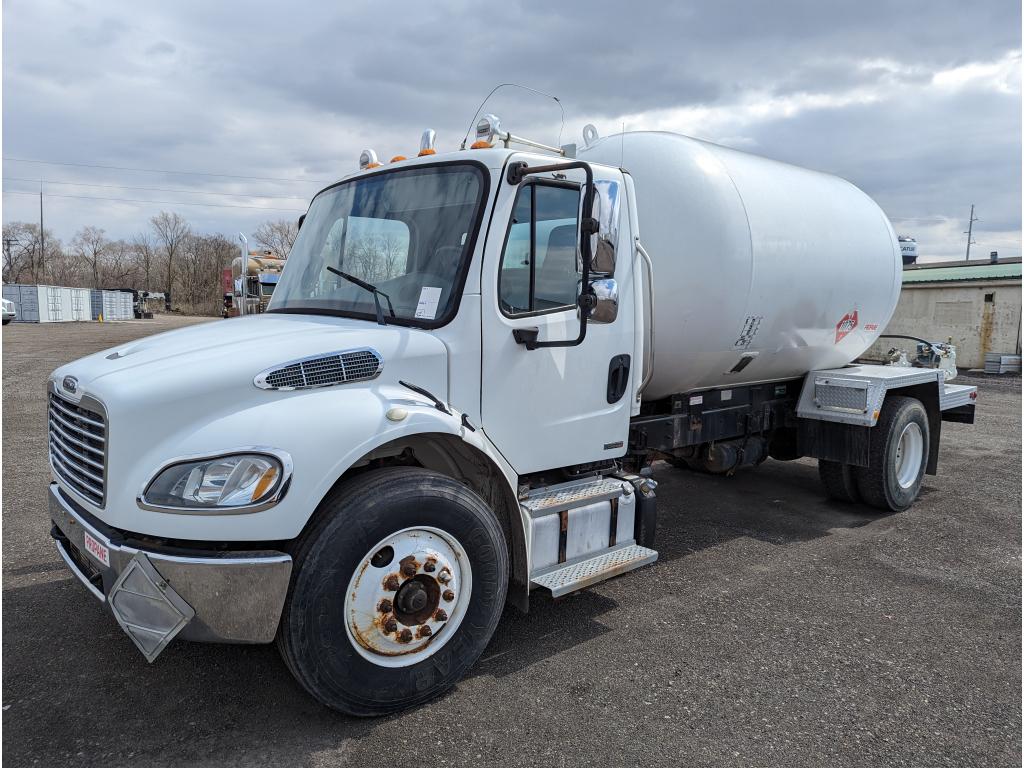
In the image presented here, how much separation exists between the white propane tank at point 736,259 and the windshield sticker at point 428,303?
1.91m

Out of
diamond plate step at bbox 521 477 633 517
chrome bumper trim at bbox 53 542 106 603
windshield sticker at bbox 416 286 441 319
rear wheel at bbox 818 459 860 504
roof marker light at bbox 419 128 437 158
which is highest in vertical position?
roof marker light at bbox 419 128 437 158

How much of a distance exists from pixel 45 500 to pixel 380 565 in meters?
4.85

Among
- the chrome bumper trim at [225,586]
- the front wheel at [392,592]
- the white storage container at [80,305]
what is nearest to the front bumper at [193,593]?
the chrome bumper trim at [225,586]

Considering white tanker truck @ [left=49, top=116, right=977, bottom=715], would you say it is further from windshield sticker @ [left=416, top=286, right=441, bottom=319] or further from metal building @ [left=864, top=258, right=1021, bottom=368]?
metal building @ [left=864, top=258, right=1021, bottom=368]

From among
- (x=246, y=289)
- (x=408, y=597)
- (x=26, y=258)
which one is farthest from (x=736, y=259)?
(x=26, y=258)

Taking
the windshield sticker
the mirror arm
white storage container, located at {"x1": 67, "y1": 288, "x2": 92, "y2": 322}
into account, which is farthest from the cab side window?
white storage container, located at {"x1": 67, "y1": 288, "x2": 92, "y2": 322}

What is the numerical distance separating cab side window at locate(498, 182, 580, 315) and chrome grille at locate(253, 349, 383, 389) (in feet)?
2.64

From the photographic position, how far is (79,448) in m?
3.38

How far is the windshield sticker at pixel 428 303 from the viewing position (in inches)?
146

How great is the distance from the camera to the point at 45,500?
6.53m

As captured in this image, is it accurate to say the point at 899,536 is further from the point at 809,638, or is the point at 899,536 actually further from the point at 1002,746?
the point at 1002,746

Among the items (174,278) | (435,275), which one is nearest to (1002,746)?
(435,275)

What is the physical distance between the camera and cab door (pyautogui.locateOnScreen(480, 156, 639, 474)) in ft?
12.3

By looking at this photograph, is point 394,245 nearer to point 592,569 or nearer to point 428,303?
point 428,303
